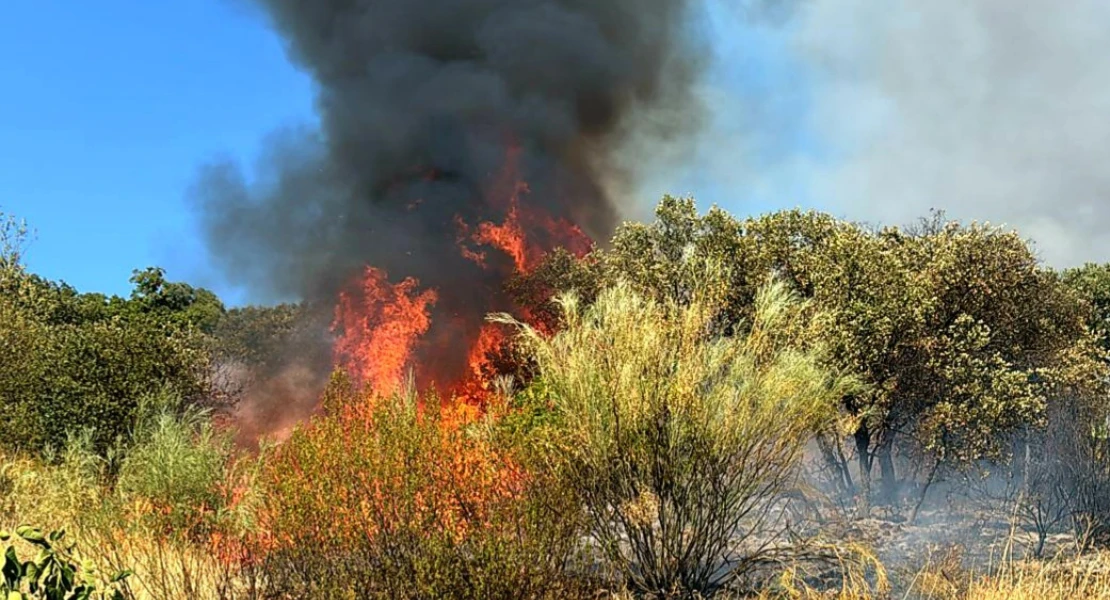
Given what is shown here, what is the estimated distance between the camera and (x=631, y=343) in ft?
28.5

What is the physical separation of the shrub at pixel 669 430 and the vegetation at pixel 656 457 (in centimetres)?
3

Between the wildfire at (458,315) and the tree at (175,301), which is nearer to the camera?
the wildfire at (458,315)

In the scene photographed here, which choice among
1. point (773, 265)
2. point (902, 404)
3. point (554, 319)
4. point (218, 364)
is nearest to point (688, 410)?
point (902, 404)

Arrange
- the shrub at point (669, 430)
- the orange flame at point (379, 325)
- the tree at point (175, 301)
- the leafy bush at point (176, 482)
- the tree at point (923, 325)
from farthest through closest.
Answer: the tree at point (175, 301) < the orange flame at point (379, 325) < the tree at point (923, 325) < the leafy bush at point (176, 482) < the shrub at point (669, 430)

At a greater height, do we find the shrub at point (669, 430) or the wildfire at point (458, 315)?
the wildfire at point (458, 315)

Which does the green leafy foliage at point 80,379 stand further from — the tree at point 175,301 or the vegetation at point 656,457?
the tree at point 175,301

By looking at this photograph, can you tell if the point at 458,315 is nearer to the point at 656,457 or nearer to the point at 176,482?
the point at 176,482

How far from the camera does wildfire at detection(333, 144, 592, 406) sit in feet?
82.3

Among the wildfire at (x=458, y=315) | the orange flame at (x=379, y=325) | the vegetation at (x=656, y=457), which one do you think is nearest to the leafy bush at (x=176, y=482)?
the vegetation at (x=656, y=457)

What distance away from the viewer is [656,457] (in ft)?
28.6

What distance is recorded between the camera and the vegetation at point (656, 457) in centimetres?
720

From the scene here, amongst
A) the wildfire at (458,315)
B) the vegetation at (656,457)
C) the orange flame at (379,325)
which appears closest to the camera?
the vegetation at (656,457)

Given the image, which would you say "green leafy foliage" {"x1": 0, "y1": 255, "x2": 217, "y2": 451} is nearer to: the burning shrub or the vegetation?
the vegetation

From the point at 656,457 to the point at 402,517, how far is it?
9.56 ft
